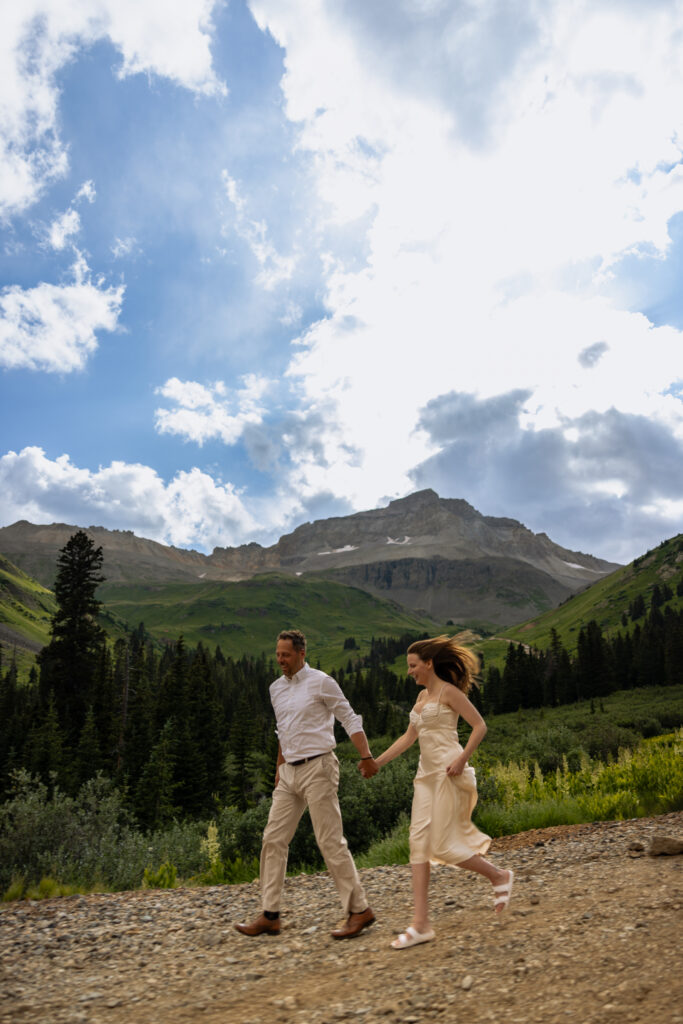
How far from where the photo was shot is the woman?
5922 millimetres

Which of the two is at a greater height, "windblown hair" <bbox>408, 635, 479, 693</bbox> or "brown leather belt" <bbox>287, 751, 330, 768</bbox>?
"windblown hair" <bbox>408, 635, 479, 693</bbox>

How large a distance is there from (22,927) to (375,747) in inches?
3070

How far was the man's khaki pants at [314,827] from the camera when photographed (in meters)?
6.45

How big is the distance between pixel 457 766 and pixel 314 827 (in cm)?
161

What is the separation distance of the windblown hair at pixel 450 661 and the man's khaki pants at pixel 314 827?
1.48 metres

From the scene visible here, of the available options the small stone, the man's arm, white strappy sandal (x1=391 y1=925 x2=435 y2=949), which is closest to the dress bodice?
the man's arm

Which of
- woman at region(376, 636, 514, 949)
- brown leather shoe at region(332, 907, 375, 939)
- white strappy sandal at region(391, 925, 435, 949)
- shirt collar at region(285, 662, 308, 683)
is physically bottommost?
brown leather shoe at region(332, 907, 375, 939)

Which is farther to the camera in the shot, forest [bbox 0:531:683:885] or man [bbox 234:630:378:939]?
forest [bbox 0:531:683:885]

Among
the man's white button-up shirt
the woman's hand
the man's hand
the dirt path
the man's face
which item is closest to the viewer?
the dirt path

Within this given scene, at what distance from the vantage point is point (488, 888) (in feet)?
26.5

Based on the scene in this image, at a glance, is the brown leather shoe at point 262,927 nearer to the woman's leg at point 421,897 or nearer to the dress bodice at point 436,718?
the woman's leg at point 421,897

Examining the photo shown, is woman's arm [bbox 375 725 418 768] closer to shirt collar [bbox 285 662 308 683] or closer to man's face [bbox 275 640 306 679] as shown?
shirt collar [bbox 285 662 308 683]

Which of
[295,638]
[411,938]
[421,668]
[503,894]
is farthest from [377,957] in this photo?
[295,638]

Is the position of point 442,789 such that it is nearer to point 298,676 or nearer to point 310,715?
point 310,715
